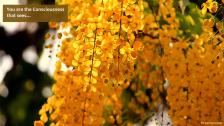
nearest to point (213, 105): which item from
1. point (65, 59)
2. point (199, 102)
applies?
point (199, 102)

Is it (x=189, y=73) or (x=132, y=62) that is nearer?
(x=132, y=62)

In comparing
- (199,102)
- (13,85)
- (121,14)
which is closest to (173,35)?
(199,102)

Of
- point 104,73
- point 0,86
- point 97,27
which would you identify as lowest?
point 0,86

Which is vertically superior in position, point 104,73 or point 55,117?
point 104,73

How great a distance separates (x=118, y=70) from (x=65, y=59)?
3.46 feet

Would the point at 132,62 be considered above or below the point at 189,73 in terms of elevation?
above

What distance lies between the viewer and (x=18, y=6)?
353cm

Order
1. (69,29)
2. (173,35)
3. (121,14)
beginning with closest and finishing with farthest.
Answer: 1. (121,14)
2. (69,29)
3. (173,35)

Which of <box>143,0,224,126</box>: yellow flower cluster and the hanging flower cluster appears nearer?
the hanging flower cluster

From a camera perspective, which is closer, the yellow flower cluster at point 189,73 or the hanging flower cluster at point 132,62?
the hanging flower cluster at point 132,62

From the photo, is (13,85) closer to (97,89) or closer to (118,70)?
(97,89)

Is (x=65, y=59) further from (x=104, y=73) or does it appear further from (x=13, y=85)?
(x=13, y=85)

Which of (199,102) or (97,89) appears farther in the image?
(199,102)

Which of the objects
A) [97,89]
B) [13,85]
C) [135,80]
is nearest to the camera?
[97,89]
